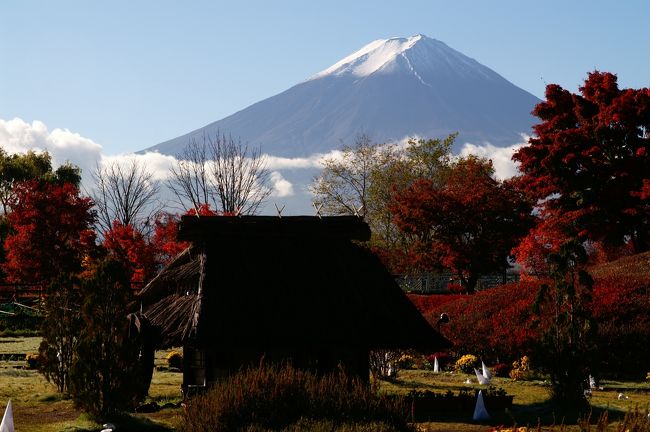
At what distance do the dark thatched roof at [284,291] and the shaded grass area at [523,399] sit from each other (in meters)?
2.34

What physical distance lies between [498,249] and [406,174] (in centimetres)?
2059

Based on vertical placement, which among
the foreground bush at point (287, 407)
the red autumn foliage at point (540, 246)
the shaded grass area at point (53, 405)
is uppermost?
the red autumn foliage at point (540, 246)

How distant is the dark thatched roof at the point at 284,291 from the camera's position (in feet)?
68.9

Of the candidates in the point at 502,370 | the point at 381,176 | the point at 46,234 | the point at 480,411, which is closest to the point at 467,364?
the point at 502,370

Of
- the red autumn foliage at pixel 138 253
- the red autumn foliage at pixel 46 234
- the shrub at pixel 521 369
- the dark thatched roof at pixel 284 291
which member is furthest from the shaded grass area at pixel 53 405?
the red autumn foliage at pixel 46 234

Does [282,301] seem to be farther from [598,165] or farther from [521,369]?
[598,165]

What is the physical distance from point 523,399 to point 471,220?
97.8 ft

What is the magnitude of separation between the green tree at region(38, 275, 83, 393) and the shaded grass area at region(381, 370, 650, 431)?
8.29 metres

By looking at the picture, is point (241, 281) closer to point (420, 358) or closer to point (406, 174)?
point (420, 358)

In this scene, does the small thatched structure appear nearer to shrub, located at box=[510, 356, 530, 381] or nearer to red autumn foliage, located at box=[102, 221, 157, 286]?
shrub, located at box=[510, 356, 530, 381]

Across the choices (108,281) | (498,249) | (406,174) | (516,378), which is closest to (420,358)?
(516,378)

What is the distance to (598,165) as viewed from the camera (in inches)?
1640

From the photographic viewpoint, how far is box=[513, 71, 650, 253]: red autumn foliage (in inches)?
1609

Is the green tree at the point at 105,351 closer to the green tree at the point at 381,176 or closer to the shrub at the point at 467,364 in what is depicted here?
the shrub at the point at 467,364
